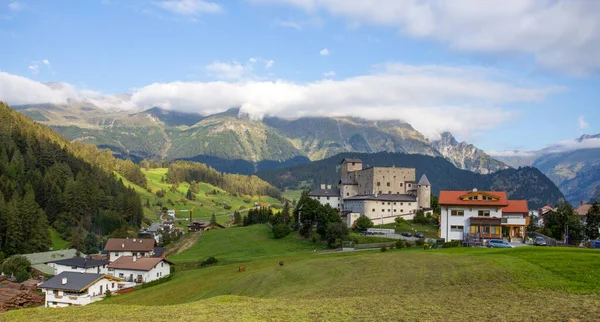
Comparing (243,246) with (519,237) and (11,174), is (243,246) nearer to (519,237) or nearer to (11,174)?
(519,237)

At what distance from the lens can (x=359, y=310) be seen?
27109 mm

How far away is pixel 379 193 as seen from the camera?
13250 centimetres

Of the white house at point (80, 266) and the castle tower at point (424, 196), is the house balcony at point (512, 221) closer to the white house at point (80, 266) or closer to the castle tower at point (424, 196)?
the castle tower at point (424, 196)

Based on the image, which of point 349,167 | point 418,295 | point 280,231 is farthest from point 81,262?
point 418,295

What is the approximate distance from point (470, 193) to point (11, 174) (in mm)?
141986

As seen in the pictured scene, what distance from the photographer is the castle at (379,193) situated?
12288 cm

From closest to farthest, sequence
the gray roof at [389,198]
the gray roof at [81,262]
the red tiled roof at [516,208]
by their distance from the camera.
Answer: the red tiled roof at [516,208] → the gray roof at [81,262] → the gray roof at [389,198]

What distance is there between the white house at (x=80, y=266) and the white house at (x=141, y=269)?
5.89m

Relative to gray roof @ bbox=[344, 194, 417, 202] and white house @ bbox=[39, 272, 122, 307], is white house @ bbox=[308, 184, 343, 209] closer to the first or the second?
gray roof @ bbox=[344, 194, 417, 202]

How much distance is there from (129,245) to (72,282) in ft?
154

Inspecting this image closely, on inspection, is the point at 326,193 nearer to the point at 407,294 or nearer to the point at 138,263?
the point at 138,263

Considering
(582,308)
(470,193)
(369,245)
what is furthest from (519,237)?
(582,308)

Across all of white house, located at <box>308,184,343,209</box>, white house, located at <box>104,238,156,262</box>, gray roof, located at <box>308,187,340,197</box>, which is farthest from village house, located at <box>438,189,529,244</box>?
white house, located at <box>104,238,156,262</box>

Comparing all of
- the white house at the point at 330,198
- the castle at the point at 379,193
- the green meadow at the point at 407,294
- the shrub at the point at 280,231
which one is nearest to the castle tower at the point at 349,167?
the castle at the point at 379,193
